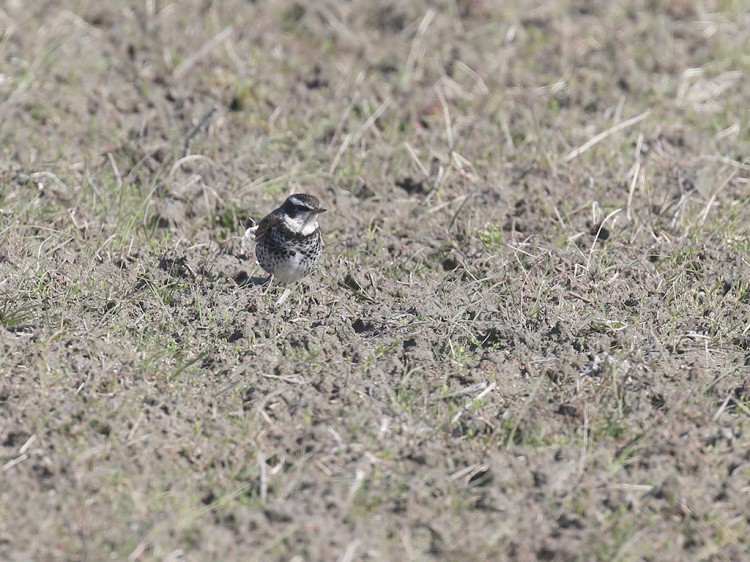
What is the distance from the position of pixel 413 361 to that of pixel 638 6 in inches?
253

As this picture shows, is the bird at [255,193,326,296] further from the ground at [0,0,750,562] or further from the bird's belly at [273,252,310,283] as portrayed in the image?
the ground at [0,0,750,562]

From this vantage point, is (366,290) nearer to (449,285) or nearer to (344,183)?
(449,285)

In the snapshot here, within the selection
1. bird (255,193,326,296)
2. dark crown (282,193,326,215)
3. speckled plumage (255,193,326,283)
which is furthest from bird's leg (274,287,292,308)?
dark crown (282,193,326,215)

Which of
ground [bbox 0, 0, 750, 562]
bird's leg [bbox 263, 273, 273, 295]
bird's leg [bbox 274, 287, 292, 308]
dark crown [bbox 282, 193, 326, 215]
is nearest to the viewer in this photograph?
ground [bbox 0, 0, 750, 562]

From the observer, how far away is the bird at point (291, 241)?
6.97m

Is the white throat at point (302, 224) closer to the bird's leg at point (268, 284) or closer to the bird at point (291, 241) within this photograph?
the bird at point (291, 241)

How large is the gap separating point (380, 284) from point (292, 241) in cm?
64

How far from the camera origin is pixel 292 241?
6.96 metres

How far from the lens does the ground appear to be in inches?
201

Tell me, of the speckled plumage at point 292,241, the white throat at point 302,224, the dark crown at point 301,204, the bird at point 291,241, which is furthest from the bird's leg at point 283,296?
the dark crown at point 301,204

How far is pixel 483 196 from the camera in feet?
27.1

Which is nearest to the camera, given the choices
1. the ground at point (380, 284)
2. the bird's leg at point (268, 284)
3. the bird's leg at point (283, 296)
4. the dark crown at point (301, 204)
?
the ground at point (380, 284)

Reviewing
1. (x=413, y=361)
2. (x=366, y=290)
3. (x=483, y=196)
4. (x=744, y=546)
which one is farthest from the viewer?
(x=483, y=196)

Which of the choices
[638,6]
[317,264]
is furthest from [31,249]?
[638,6]
